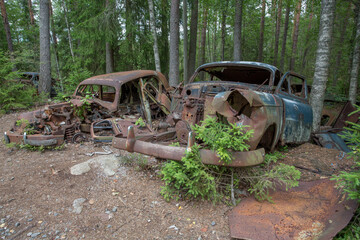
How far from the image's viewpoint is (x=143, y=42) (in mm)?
10688

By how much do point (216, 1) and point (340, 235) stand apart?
14316 millimetres

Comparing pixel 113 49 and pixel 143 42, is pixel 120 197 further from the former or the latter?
pixel 113 49

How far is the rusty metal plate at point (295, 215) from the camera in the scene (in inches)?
81.6

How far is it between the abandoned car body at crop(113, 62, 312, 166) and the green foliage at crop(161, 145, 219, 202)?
0.40ft

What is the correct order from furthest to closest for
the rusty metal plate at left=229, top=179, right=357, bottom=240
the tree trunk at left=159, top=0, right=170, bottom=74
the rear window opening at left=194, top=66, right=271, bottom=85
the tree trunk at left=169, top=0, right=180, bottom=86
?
the tree trunk at left=159, top=0, right=170, bottom=74 → the tree trunk at left=169, top=0, right=180, bottom=86 → the rear window opening at left=194, top=66, right=271, bottom=85 → the rusty metal plate at left=229, top=179, right=357, bottom=240

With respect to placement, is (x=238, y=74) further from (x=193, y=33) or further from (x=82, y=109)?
(x=193, y=33)

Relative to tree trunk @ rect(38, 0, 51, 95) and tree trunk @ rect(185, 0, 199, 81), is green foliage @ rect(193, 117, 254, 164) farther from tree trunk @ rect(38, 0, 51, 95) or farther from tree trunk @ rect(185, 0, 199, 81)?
tree trunk @ rect(185, 0, 199, 81)

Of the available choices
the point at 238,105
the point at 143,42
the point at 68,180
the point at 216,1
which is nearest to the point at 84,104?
the point at 68,180

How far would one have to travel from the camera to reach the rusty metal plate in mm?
2072

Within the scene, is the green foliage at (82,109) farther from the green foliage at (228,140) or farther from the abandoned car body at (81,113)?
the green foliage at (228,140)

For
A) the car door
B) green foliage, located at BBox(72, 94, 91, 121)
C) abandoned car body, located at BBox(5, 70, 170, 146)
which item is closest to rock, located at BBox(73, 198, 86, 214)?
abandoned car body, located at BBox(5, 70, 170, 146)

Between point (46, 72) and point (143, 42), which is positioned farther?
point (143, 42)

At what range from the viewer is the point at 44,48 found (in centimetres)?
939

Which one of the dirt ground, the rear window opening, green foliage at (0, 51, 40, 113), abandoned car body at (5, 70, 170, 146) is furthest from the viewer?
green foliage at (0, 51, 40, 113)
